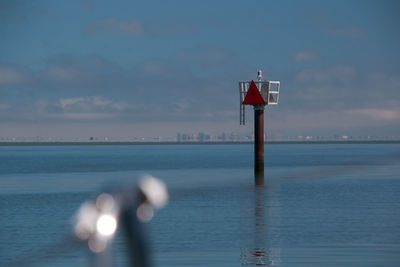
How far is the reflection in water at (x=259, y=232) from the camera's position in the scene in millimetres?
14875

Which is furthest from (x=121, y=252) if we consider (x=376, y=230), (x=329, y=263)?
(x=376, y=230)

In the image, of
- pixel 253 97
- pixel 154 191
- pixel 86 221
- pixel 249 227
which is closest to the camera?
pixel 154 191

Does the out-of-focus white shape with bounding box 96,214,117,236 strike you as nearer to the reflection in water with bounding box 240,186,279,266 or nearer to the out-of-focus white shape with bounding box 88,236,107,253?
the out-of-focus white shape with bounding box 88,236,107,253

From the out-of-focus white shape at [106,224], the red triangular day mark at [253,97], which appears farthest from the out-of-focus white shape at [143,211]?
the red triangular day mark at [253,97]

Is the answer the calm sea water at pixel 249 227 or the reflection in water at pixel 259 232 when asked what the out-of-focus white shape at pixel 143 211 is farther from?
the reflection in water at pixel 259 232

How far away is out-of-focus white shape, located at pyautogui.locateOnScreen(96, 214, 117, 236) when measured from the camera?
2.60 metres

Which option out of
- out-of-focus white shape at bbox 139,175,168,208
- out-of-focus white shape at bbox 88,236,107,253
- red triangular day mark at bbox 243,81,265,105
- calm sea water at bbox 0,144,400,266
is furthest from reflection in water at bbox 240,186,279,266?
out-of-focus white shape at bbox 139,175,168,208

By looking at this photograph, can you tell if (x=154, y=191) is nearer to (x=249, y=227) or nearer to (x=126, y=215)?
(x=126, y=215)

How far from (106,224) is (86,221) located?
0.13 metres

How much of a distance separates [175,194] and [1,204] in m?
29.9

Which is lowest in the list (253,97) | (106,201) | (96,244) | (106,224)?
(96,244)

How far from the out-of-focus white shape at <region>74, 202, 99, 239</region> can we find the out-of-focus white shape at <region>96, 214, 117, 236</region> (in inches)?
1.7

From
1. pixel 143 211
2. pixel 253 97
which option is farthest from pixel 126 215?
pixel 253 97

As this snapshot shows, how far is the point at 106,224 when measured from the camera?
2.60 metres
